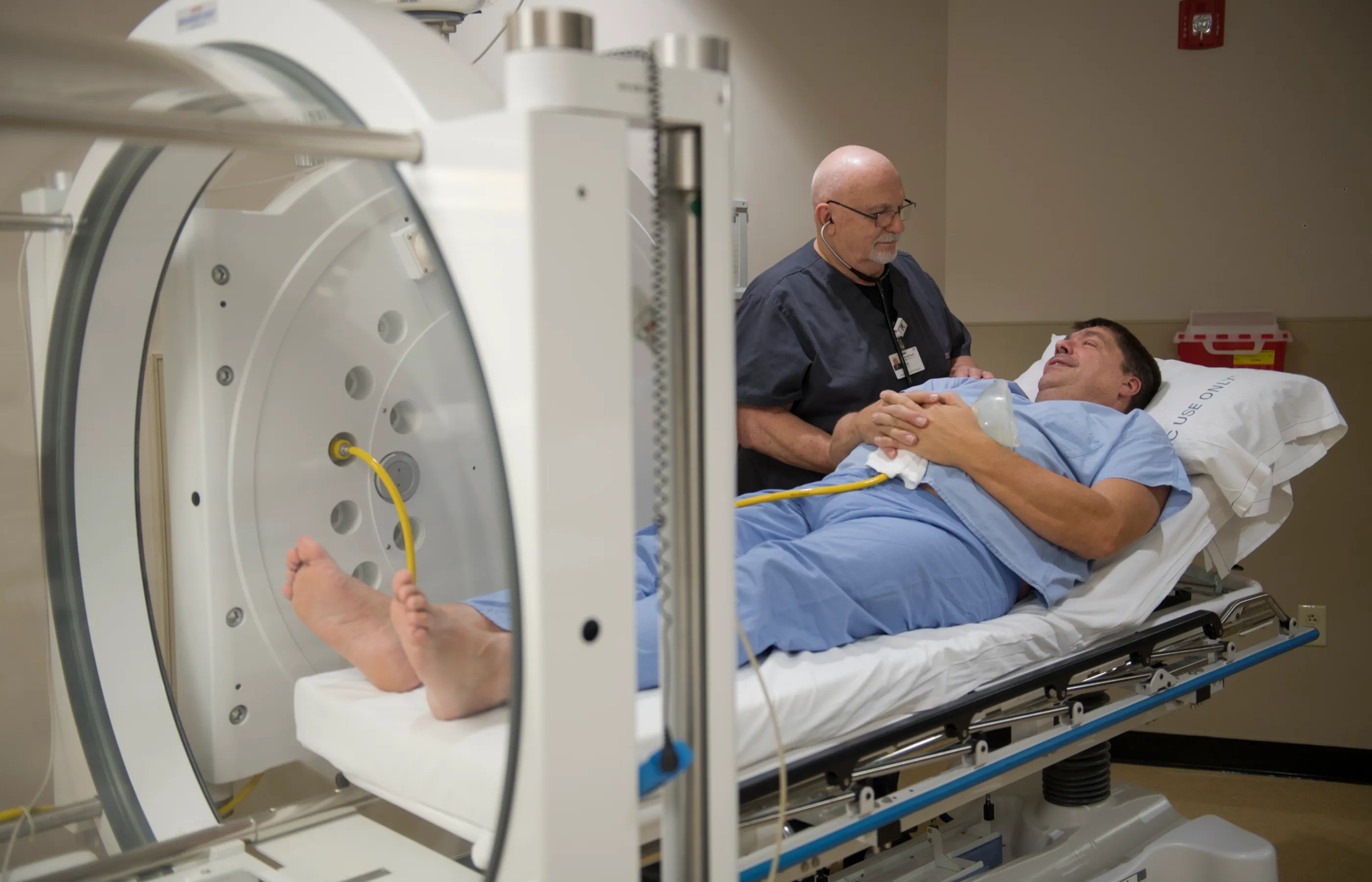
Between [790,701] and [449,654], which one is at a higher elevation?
[449,654]

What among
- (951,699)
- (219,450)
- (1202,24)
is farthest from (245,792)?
(1202,24)

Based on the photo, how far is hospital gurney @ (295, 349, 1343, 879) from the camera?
1403 millimetres

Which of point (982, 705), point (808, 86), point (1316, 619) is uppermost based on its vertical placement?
point (808, 86)

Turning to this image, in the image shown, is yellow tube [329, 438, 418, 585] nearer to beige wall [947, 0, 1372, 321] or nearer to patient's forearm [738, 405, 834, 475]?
patient's forearm [738, 405, 834, 475]

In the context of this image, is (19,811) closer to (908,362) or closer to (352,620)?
(352,620)

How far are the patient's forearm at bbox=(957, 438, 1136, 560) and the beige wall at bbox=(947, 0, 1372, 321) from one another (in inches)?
69.5

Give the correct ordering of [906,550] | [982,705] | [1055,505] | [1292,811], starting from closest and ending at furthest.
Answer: [982,705]
[906,550]
[1055,505]
[1292,811]

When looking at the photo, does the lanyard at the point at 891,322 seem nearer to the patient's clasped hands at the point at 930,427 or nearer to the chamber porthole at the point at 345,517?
the patient's clasped hands at the point at 930,427

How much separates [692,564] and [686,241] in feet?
0.97

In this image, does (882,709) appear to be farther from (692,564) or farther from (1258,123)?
(1258,123)

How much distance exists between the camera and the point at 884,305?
2.91m

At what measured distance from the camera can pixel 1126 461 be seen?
216 cm

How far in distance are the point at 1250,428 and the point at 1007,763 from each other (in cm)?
107

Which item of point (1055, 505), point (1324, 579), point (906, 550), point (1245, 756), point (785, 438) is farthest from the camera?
point (1245, 756)
